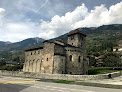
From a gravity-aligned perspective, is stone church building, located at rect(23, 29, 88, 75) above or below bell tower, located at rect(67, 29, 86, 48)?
below

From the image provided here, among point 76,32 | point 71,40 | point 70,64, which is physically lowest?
point 70,64

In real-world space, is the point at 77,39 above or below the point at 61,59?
above

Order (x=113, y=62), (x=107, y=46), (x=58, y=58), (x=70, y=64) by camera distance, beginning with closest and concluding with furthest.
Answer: (x=58, y=58)
(x=70, y=64)
(x=113, y=62)
(x=107, y=46)

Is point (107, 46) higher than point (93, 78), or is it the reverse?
point (107, 46)

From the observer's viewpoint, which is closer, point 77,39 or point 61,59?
point 61,59

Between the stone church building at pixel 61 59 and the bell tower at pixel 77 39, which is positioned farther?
the bell tower at pixel 77 39

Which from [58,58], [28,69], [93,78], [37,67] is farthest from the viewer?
[28,69]

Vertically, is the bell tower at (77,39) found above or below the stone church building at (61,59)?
above

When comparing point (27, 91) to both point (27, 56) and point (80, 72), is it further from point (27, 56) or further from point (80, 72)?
point (27, 56)

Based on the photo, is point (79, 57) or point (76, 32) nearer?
point (79, 57)

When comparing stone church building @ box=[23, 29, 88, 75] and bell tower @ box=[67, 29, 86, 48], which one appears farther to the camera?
bell tower @ box=[67, 29, 86, 48]

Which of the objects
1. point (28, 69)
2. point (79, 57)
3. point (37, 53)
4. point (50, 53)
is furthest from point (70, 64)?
point (28, 69)

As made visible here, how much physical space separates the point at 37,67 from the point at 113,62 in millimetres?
37795

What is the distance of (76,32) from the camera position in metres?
46.9
